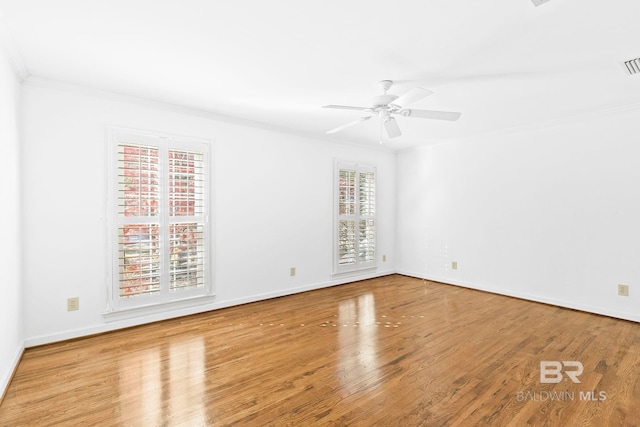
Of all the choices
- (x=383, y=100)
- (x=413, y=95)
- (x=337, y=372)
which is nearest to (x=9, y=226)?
(x=337, y=372)

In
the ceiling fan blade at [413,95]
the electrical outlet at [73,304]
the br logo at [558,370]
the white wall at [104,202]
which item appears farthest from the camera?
the electrical outlet at [73,304]

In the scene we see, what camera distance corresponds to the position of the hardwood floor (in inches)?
75.0

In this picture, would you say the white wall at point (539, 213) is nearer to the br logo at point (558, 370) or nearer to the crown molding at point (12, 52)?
the br logo at point (558, 370)

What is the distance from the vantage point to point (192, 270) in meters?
3.68

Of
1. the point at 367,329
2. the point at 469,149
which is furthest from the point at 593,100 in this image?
the point at 367,329

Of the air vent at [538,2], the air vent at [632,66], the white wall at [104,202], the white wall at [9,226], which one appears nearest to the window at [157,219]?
the white wall at [104,202]

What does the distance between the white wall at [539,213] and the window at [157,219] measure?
3.64 meters

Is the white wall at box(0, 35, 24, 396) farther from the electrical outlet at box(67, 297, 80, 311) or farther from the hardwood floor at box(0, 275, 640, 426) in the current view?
the electrical outlet at box(67, 297, 80, 311)

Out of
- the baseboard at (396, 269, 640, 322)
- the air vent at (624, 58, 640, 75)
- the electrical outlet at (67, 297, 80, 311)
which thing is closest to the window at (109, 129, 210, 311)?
the electrical outlet at (67, 297, 80, 311)

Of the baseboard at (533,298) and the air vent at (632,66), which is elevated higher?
the air vent at (632,66)

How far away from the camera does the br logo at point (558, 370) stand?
90.0 inches

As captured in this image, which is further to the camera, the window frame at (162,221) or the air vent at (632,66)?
the window frame at (162,221)

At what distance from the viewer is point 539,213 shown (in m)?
4.25

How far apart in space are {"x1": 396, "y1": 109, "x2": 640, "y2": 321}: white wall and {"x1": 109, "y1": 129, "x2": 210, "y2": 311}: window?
12.0ft
